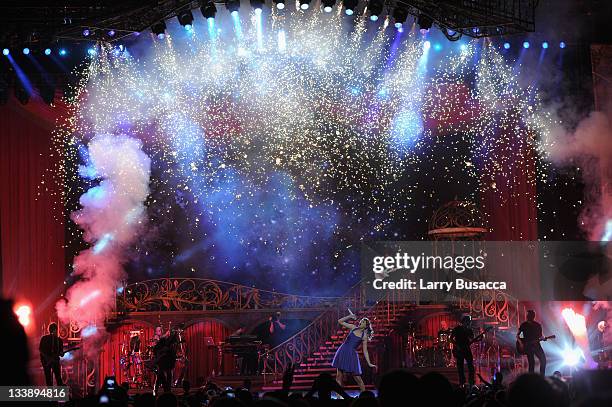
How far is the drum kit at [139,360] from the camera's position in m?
17.3

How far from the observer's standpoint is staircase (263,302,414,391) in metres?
16.7

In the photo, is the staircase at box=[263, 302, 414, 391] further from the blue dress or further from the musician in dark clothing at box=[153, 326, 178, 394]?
the musician in dark clothing at box=[153, 326, 178, 394]

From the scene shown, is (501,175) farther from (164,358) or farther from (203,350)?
(164,358)

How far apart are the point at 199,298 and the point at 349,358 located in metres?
5.70

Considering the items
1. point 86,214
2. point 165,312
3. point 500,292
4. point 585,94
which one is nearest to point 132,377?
point 165,312

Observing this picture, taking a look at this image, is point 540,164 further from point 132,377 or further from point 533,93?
point 132,377

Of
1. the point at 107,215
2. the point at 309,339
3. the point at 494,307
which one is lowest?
the point at 309,339

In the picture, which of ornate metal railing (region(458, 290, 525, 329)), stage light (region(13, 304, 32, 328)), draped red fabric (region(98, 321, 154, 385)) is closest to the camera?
stage light (region(13, 304, 32, 328))

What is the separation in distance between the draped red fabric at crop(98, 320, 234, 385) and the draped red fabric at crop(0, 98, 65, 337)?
156 centimetres

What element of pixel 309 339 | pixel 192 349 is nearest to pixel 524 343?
pixel 309 339

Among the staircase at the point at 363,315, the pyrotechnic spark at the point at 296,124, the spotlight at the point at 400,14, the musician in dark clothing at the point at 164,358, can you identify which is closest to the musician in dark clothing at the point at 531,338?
the staircase at the point at 363,315

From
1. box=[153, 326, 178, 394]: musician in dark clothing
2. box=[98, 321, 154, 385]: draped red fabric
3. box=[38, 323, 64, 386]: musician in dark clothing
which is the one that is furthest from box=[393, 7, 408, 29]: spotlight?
box=[98, 321, 154, 385]: draped red fabric

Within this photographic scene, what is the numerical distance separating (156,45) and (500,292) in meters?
9.45

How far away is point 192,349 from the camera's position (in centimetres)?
1884
